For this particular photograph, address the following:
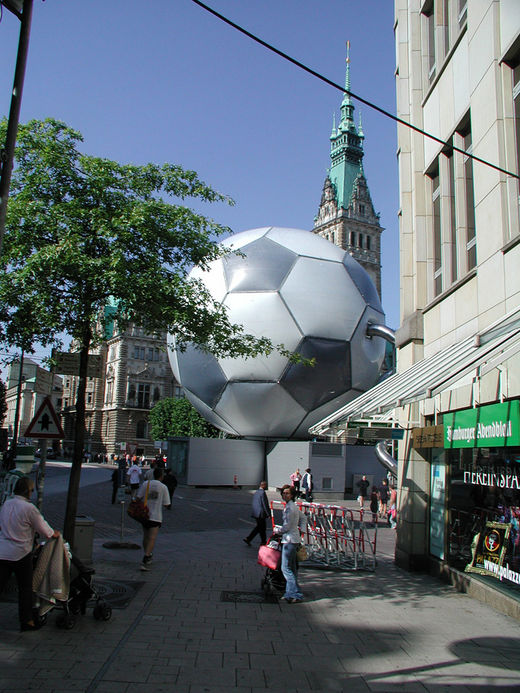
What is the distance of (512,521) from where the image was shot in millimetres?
7297

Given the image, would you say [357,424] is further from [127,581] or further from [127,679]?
[127,679]

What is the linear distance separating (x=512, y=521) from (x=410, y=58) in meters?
9.11

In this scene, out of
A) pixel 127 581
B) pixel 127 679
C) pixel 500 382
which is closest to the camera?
pixel 127 679

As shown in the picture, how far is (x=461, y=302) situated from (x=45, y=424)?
6.18 metres

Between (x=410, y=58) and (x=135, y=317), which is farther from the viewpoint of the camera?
(x=410, y=58)

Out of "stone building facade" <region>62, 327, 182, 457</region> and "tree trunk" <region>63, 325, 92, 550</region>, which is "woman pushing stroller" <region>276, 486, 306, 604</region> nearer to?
"tree trunk" <region>63, 325, 92, 550</region>

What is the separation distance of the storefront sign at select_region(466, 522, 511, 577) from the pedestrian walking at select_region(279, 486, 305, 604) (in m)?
2.48

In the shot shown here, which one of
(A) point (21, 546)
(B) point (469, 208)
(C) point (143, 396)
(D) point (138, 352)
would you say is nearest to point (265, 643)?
(A) point (21, 546)

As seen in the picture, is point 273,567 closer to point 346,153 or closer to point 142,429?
point 142,429

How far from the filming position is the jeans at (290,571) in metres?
7.53

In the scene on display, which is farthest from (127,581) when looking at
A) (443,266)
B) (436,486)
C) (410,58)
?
(410,58)

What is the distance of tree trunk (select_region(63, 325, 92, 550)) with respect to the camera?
8.48 meters

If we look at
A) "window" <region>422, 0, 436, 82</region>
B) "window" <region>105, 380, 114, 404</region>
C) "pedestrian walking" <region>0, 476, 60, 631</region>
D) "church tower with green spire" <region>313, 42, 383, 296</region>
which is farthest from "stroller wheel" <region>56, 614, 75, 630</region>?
"church tower with green spire" <region>313, 42, 383, 296</region>

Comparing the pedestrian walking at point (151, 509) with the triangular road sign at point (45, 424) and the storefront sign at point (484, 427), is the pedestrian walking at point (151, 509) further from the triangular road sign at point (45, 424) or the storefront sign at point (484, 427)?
the storefront sign at point (484, 427)
